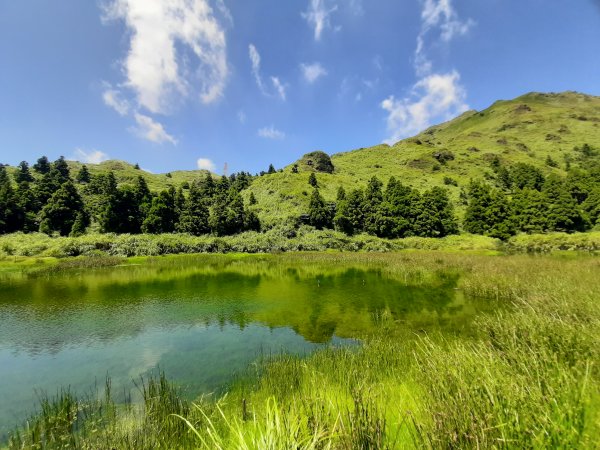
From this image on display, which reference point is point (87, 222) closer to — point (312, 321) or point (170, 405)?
point (312, 321)

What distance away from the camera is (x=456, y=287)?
925 inches

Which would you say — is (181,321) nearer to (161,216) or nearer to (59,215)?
(161,216)

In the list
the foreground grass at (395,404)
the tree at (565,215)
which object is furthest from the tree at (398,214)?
the foreground grass at (395,404)

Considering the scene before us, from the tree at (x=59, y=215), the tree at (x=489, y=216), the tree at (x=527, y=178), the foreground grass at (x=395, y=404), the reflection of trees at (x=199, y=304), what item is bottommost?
the reflection of trees at (x=199, y=304)

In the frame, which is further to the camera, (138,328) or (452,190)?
(452,190)

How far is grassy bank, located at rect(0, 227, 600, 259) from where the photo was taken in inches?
1891

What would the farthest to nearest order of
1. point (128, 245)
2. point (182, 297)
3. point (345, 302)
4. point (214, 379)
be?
point (128, 245) → point (182, 297) → point (345, 302) → point (214, 379)

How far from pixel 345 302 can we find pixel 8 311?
838 inches

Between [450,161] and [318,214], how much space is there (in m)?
81.3

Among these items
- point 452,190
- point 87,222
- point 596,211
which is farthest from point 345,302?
point 452,190

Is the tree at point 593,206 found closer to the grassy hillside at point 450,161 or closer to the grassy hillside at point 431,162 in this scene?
the grassy hillside at point 431,162

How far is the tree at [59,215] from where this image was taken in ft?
195

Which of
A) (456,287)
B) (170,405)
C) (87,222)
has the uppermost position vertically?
(87,222)

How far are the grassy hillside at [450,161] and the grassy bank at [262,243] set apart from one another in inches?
410
